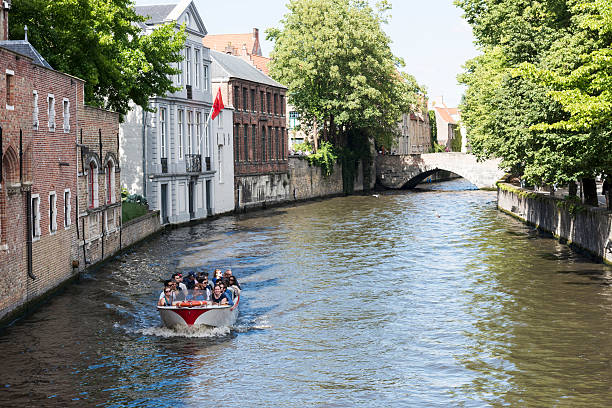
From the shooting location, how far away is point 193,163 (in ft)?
182

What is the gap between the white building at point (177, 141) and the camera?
4959 cm

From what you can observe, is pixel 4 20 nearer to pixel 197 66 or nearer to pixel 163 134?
pixel 163 134

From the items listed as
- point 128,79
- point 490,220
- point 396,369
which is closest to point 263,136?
point 490,220

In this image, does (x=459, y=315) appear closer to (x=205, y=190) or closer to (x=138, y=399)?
(x=138, y=399)

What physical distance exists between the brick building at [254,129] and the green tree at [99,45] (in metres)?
23.4

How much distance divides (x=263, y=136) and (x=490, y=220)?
2483cm

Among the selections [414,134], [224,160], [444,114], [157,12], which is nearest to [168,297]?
[157,12]

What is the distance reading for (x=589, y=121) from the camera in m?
26.8

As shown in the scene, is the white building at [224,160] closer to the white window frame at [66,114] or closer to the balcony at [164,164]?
the balcony at [164,164]

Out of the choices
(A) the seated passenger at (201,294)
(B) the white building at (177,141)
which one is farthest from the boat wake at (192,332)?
(B) the white building at (177,141)

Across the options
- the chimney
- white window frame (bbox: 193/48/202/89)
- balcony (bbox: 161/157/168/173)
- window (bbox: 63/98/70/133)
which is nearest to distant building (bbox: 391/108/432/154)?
white window frame (bbox: 193/48/202/89)

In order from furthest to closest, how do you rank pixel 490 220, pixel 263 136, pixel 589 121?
pixel 263 136 < pixel 490 220 < pixel 589 121

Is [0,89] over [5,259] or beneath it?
over

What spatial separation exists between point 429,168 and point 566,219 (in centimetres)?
5389
